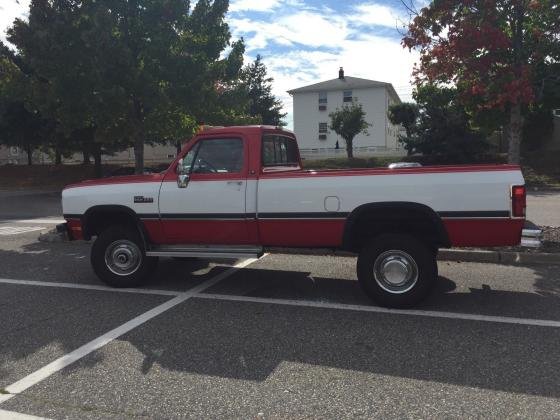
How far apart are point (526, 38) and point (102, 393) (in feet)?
30.0

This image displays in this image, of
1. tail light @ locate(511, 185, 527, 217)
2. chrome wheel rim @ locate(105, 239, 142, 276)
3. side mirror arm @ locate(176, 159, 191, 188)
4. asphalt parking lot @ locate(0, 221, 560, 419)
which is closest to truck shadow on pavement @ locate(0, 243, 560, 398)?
asphalt parking lot @ locate(0, 221, 560, 419)

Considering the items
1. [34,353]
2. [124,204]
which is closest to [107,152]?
[124,204]

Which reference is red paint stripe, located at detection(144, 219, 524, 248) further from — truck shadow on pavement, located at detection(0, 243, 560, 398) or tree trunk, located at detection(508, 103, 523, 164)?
tree trunk, located at detection(508, 103, 523, 164)

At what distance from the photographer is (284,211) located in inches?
227

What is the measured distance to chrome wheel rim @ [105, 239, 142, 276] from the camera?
6.63 metres

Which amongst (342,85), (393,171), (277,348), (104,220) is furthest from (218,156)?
(342,85)

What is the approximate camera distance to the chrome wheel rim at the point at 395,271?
18.0ft

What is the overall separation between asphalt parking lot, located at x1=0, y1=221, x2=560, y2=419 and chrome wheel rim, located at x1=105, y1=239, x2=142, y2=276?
342mm

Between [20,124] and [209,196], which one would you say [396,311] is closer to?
[209,196]

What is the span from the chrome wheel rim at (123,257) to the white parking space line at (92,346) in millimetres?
813

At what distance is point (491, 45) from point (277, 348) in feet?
20.5

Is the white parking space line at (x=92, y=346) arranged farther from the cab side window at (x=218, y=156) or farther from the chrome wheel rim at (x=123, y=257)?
the cab side window at (x=218, y=156)

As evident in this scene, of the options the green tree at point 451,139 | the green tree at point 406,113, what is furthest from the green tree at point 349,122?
the green tree at point 451,139

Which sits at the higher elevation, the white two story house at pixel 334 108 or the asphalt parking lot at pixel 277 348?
the white two story house at pixel 334 108
